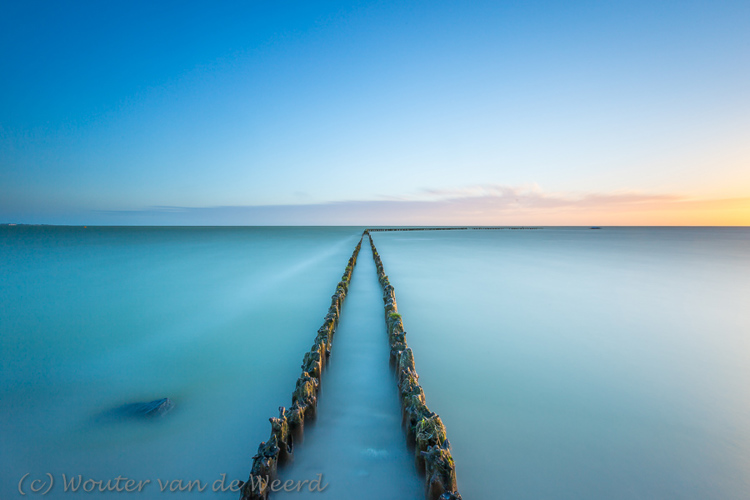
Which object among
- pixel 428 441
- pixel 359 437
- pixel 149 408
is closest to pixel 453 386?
pixel 359 437

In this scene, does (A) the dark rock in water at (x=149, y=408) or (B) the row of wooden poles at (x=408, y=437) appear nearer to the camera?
(B) the row of wooden poles at (x=408, y=437)

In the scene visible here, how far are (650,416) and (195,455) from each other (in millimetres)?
5103

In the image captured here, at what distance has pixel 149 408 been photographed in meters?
3.86

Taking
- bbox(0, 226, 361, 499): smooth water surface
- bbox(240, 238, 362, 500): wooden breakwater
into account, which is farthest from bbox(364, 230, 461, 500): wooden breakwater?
bbox(0, 226, 361, 499): smooth water surface

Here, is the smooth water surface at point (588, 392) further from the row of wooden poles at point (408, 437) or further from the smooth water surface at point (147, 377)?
the smooth water surface at point (147, 377)

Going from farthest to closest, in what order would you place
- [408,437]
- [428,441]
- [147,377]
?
[147,377] → [408,437] → [428,441]

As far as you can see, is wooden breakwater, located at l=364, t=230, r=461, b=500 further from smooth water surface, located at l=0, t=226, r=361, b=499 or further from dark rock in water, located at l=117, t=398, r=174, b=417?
dark rock in water, located at l=117, t=398, r=174, b=417

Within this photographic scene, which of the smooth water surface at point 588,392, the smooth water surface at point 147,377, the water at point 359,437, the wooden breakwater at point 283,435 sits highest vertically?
the wooden breakwater at point 283,435

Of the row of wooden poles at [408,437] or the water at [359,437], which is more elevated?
the row of wooden poles at [408,437]

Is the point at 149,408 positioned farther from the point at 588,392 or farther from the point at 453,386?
the point at 588,392

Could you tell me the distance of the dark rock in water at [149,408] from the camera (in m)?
3.80

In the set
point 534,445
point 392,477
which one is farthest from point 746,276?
point 392,477

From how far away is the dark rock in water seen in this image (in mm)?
3797

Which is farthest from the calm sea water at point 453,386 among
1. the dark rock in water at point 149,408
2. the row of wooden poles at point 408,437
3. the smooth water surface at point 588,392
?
the row of wooden poles at point 408,437
